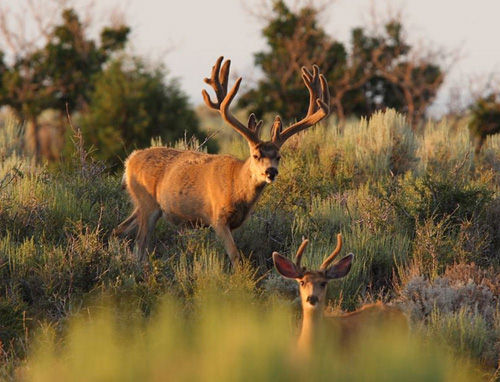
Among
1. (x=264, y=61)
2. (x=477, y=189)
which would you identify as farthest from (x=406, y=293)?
(x=264, y=61)

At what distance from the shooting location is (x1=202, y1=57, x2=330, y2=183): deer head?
1011 centimetres

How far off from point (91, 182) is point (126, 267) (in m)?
3.25

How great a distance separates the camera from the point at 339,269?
7199 mm

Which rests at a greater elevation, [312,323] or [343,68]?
[343,68]

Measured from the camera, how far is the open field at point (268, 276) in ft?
13.6

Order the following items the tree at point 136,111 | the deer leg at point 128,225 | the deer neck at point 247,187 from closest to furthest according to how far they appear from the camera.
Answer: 1. the deer neck at point 247,187
2. the deer leg at point 128,225
3. the tree at point 136,111

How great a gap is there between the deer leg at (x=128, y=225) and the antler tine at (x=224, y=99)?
1797mm

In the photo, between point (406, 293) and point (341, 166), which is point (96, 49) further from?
point (406, 293)

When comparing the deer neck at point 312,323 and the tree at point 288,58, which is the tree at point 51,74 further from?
the deer neck at point 312,323

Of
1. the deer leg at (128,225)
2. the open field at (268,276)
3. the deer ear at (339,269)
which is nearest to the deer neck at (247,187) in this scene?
the open field at (268,276)

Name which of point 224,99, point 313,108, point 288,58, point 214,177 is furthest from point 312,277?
point 288,58

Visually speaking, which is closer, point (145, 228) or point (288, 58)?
point (145, 228)

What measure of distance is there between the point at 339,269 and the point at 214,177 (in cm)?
384

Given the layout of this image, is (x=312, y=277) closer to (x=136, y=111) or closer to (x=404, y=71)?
(x=136, y=111)
